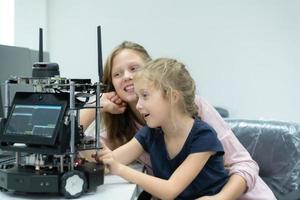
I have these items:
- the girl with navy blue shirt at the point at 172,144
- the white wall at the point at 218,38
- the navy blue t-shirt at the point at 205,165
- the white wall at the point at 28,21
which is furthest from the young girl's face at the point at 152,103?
the white wall at the point at 28,21

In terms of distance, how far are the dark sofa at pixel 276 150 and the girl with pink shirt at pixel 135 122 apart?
0.11 metres

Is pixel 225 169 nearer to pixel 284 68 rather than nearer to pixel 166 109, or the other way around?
pixel 166 109

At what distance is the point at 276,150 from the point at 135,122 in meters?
0.57

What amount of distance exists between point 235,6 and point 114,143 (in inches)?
65.3

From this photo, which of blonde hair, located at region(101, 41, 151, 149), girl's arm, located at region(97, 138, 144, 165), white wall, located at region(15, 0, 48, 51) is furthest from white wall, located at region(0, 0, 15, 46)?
girl's arm, located at region(97, 138, 144, 165)

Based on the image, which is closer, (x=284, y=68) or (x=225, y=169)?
(x=225, y=169)

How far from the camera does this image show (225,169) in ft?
4.33

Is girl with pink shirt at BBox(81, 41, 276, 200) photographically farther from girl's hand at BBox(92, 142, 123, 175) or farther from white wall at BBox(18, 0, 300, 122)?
white wall at BBox(18, 0, 300, 122)

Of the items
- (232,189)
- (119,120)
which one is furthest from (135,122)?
(232,189)

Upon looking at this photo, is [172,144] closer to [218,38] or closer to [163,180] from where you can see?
[163,180]

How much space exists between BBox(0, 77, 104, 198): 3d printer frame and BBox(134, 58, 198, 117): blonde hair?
22 centimetres

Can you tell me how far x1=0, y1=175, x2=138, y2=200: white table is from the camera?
96 cm

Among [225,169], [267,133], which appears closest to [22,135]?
[225,169]

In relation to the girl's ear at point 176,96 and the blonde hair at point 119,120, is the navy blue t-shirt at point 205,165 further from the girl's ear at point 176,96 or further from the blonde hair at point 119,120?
the blonde hair at point 119,120
